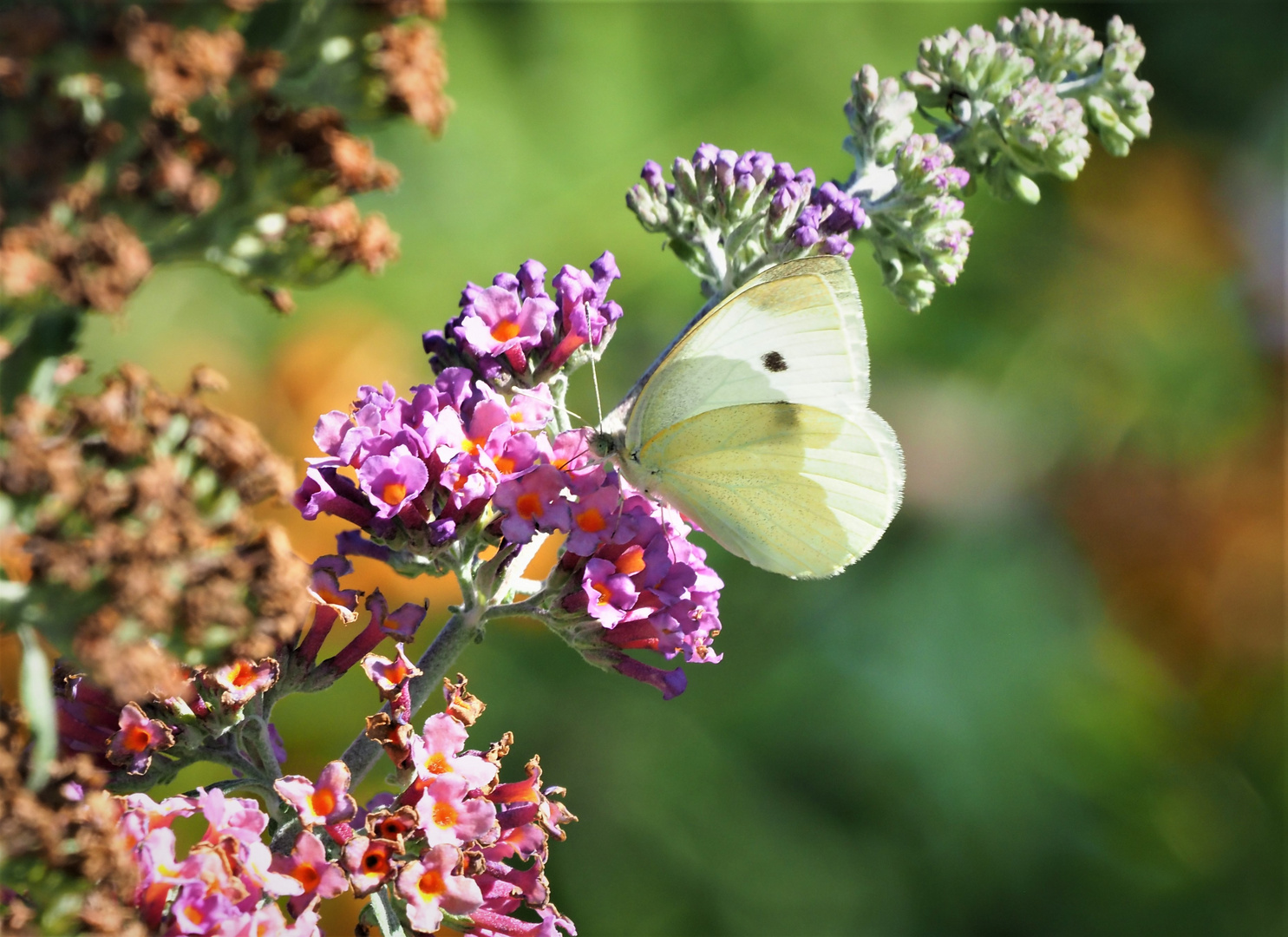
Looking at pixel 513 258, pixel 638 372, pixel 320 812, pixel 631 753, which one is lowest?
pixel 631 753

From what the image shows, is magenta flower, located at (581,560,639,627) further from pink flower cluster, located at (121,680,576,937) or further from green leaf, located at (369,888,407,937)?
green leaf, located at (369,888,407,937)

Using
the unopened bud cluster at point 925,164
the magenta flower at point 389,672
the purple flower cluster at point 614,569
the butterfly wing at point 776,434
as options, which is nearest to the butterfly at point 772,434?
the butterfly wing at point 776,434

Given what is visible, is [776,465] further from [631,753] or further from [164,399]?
[631,753]

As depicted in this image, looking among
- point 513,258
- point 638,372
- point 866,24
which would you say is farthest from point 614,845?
point 866,24

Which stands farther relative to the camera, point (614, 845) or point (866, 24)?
point (866, 24)

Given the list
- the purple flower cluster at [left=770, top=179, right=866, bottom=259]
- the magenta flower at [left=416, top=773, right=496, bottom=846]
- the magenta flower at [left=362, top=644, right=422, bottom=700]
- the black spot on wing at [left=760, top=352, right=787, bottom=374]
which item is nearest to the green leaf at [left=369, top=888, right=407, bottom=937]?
the magenta flower at [left=416, top=773, right=496, bottom=846]

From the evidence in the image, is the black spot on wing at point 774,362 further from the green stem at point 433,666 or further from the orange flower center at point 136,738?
the orange flower center at point 136,738

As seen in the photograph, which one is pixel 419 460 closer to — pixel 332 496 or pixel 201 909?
pixel 332 496
